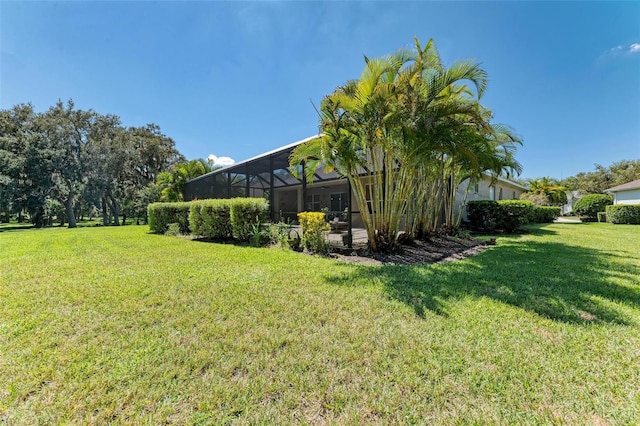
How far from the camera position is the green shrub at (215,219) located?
967 centimetres

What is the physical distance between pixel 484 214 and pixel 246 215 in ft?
36.7

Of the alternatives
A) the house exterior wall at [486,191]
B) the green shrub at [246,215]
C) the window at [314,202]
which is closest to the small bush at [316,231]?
the green shrub at [246,215]

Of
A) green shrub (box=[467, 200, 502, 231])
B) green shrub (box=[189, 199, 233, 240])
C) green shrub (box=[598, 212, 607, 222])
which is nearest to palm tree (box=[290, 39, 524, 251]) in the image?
green shrub (box=[189, 199, 233, 240])

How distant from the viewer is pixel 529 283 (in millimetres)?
4316

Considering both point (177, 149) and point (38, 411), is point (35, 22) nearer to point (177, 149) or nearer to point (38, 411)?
point (38, 411)

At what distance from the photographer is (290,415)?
5.69 ft

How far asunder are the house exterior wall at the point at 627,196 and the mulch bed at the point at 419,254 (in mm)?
18909

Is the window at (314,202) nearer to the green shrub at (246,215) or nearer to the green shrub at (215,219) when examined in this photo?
the green shrub at (215,219)

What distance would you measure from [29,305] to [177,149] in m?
31.2

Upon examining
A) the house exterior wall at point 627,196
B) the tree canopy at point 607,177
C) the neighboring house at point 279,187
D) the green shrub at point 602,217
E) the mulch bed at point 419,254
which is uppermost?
the tree canopy at point 607,177

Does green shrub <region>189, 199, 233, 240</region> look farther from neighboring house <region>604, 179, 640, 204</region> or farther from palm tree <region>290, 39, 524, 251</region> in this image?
neighboring house <region>604, 179, 640, 204</region>

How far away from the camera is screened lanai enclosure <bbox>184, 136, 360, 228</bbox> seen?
1060 cm

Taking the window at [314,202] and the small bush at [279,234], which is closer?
the small bush at [279,234]

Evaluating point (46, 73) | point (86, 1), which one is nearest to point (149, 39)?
point (86, 1)
